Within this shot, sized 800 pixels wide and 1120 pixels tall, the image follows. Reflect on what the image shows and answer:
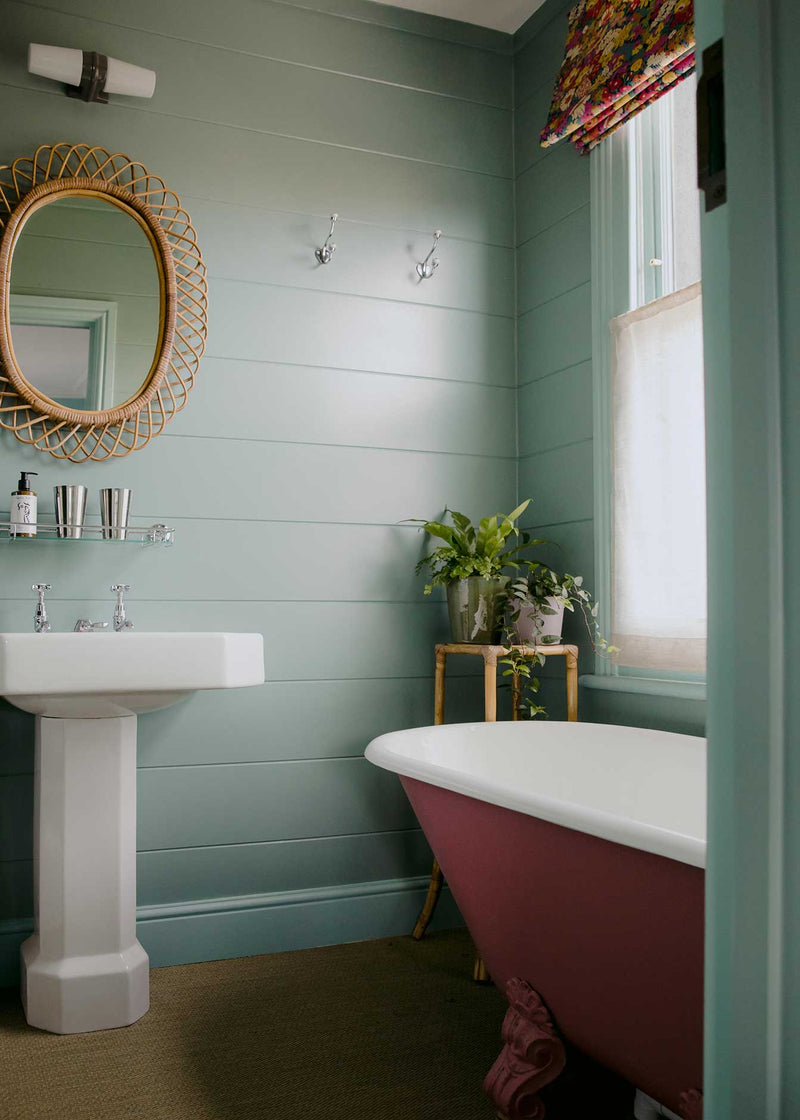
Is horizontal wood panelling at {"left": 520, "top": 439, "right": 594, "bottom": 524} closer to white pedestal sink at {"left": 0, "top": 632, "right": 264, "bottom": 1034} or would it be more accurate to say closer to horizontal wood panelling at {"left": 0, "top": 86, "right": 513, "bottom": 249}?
horizontal wood panelling at {"left": 0, "top": 86, "right": 513, "bottom": 249}

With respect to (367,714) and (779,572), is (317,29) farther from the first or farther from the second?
(779,572)

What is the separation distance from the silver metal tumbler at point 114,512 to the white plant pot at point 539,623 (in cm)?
106

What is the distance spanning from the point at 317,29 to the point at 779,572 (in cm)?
275

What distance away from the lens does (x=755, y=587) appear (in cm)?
61

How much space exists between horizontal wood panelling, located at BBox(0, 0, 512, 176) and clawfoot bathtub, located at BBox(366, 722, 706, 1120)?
1.83 meters

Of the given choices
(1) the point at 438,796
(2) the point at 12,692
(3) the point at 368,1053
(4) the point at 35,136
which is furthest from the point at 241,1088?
(4) the point at 35,136

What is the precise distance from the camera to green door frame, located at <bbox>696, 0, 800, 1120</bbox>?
59 cm

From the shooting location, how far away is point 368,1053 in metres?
1.94

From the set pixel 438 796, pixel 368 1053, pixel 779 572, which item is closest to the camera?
pixel 779 572

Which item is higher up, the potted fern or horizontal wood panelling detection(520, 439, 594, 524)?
horizontal wood panelling detection(520, 439, 594, 524)

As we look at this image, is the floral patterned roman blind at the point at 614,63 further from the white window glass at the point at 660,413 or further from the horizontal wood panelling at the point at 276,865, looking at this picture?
the horizontal wood panelling at the point at 276,865

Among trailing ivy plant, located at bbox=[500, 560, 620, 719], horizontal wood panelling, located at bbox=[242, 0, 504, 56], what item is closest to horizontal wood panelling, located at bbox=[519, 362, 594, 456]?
trailing ivy plant, located at bbox=[500, 560, 620, 719]

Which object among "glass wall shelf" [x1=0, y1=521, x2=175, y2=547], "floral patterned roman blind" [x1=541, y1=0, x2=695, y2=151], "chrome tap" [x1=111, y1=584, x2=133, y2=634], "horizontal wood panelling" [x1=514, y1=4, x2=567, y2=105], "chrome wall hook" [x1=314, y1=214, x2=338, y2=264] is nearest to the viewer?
"floral patterned roman blind" [x1=541, y1=0, x2=695, y2=151]

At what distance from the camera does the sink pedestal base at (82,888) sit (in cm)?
206
